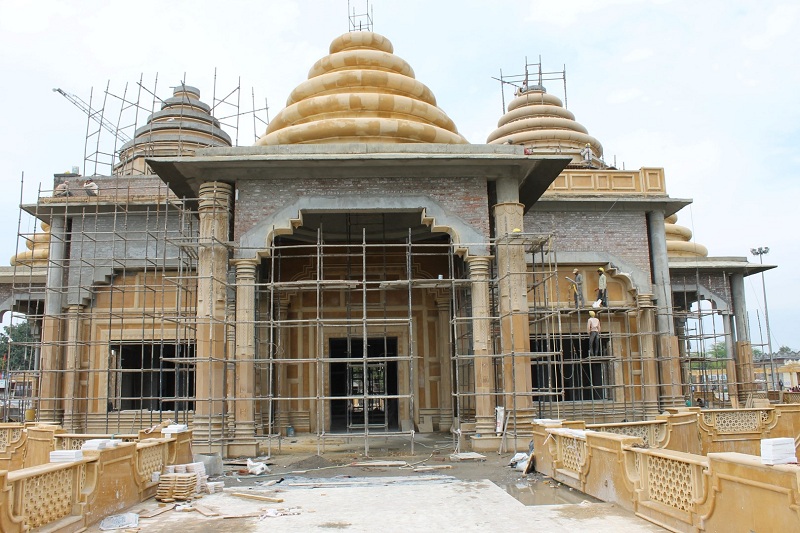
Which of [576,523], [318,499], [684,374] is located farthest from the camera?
[684,374]

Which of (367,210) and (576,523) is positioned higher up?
(367,210)

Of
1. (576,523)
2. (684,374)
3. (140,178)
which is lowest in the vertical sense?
(576,523)

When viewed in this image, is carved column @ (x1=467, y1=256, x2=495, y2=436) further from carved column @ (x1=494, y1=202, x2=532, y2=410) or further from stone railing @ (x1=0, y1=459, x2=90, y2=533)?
stone railing @ (x1=0, y1=459, x2=90, y2=533)

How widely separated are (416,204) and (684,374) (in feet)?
40.6

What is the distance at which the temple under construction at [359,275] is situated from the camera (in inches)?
599

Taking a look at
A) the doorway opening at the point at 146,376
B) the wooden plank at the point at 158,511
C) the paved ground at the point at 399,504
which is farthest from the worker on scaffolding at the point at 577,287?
the wooden plank at the point at 158,511

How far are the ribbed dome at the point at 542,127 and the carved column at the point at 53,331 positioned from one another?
15.4 meters

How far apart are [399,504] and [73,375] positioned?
12088 mm

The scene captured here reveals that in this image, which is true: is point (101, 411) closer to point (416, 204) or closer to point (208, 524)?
point (416, 204)

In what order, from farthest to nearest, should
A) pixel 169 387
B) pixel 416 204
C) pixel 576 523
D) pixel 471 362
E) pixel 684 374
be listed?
pixel 684 374 < pixel 169 387 < pixel 471 362 < pixel 416 204 < pixel 576 523

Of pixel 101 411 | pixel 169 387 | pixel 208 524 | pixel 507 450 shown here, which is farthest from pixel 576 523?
pixel 169 387

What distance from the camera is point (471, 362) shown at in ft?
59.2

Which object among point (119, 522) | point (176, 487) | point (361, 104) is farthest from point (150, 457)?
point (361, 104)

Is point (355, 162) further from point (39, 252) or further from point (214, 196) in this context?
point (39, 252)
